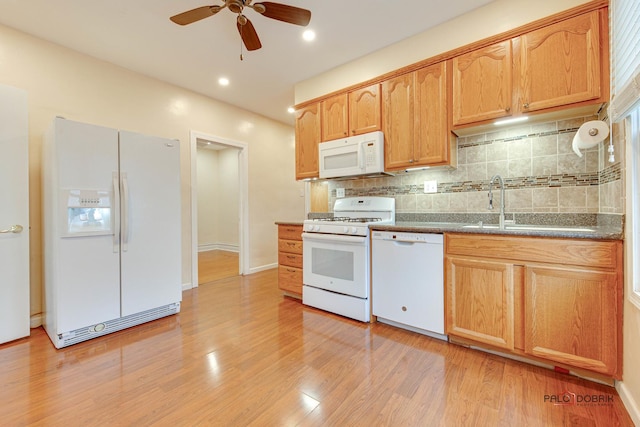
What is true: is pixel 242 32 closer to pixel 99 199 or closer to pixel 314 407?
pixel 99 199

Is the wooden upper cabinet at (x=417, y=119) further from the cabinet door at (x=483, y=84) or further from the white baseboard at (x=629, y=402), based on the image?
the white baseboard at (x=629, y=402)

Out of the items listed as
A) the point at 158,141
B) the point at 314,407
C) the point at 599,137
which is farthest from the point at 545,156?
the point at 158,141

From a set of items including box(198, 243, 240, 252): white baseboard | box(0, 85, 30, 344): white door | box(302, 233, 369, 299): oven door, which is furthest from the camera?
box(198, 243, 240, 252): white baseboard

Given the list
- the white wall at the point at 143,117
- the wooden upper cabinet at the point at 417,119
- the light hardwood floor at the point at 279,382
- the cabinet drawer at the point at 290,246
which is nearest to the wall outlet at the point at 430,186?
the wooden upper cabinet at the point at 417,119

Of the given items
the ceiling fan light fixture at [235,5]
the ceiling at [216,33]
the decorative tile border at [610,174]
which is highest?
the ceiling at [216,33]

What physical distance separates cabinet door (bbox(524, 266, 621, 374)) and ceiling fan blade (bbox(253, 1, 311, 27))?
2263 mm

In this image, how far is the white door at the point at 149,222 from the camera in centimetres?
241

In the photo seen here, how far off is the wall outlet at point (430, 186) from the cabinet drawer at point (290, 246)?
1446mm

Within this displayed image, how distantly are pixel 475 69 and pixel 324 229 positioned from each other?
1870mm

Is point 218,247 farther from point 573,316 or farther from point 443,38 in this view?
point 573,316

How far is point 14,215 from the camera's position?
2227 millimetres

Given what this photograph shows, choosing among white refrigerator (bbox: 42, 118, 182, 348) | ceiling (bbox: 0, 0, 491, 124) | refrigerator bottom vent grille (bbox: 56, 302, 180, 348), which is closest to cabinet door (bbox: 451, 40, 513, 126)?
ceiling (bbox: 0, 0, 491, 124)

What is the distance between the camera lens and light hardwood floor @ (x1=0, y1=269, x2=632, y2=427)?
1.39 m

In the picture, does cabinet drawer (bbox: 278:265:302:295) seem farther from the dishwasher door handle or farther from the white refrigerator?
the dishwasher door handle
